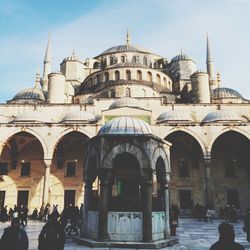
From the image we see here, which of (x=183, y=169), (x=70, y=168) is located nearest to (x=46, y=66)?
(x=70, y=168)

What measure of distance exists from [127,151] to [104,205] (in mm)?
1274

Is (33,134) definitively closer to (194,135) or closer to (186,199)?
(194,135)

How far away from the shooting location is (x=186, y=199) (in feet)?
60.3

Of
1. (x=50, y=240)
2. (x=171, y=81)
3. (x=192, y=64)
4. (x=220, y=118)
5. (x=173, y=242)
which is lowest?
(x=173, y=242)

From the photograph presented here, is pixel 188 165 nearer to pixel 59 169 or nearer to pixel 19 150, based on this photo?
pixel 59 169

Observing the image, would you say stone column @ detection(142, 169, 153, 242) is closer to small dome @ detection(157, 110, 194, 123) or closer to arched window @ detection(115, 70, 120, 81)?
small dome @ detection(157, 110, 194, 123)

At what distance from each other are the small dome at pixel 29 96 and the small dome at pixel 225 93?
13.9 meters

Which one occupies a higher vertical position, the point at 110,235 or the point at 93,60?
the point at 93,60

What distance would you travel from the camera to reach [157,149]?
23.3 feet

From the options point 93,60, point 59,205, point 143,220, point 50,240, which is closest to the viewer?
point 50,240

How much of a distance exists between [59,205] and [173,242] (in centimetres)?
1301

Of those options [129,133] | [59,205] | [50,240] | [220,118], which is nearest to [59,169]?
[59,205]

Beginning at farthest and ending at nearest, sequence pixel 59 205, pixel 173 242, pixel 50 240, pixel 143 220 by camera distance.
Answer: pixel 59 205 < pixel 173 242 < pixel 143 220 < pixel 50 240

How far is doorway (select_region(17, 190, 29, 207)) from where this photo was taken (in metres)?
18.5
